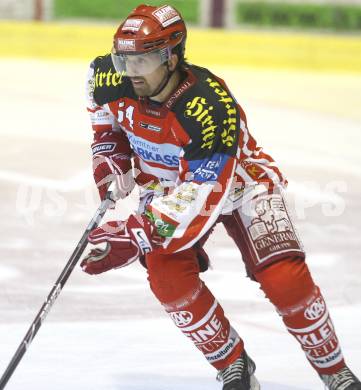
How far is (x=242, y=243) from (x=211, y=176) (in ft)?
1.10

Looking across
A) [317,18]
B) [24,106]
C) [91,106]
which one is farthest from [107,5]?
[91,106]

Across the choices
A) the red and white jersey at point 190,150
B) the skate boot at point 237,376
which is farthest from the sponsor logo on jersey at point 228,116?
the skate boot at point 237,376

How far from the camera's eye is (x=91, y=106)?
3.81 metres

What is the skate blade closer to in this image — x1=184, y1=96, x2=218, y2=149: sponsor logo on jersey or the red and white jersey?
the red and white jersey

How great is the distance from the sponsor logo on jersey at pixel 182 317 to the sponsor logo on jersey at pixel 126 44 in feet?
2.67

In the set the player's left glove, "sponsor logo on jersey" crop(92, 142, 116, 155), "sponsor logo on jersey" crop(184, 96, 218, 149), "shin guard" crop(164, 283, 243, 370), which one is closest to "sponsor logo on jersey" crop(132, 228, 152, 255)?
the player's left glove

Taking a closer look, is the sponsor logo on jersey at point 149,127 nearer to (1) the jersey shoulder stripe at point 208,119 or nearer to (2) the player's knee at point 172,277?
(1) the jersey shoulder stripe at point 208,119

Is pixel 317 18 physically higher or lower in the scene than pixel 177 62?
lower

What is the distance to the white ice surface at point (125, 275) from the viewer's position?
3.94 metres

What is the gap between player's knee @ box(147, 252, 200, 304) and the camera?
3369 millimetres

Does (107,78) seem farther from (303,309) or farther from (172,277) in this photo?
(303,309)

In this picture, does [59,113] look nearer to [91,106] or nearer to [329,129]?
[329,129]

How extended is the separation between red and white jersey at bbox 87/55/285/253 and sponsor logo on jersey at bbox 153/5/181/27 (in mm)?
179

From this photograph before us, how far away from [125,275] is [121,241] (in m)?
1.61
